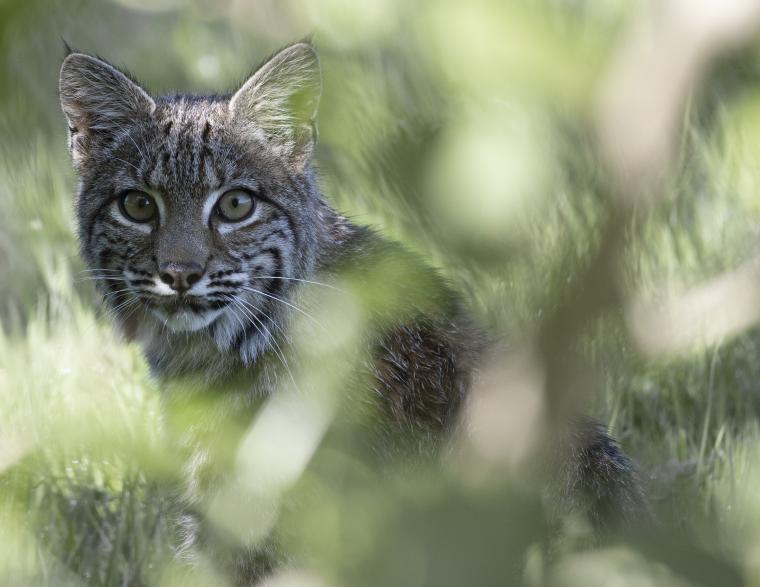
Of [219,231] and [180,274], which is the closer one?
[180,274]

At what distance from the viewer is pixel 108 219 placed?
11.2 feet

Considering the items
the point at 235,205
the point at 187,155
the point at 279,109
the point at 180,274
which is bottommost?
the point at 180,274

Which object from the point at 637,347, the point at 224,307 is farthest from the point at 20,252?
the point at 637,347

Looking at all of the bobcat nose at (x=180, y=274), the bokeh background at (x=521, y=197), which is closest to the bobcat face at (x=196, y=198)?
the bobcat nose at (x=180, y=274)

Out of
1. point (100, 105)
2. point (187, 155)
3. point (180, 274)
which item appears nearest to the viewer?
point (180, 274)

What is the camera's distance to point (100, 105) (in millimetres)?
A: 3461

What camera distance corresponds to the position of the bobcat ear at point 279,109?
306 cm

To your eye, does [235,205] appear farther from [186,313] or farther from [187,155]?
[186,313]

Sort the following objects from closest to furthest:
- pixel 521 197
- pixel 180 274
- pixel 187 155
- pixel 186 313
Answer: pixel 521 197
pixel 180 274
pixel 186 313
pixel 187 155

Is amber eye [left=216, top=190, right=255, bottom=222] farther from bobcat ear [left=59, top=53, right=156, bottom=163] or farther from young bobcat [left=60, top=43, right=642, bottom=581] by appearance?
bobcat ear [left=59, top=53, right=156, bottom=163]

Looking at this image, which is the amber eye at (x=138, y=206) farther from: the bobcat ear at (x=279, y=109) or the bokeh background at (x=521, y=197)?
the bokeh background at (x=521, y=197)

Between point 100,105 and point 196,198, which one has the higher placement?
point 100,105

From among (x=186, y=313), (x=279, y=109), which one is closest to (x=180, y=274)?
(x=186, y=313)

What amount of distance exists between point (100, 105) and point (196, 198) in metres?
0.51
